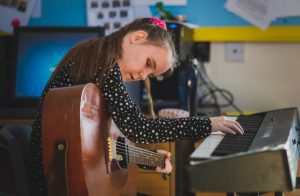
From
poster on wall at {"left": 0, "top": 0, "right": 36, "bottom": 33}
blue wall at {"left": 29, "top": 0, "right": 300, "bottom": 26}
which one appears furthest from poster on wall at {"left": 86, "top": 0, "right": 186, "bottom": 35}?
poster on wall at {"left": 0, "top": 0, "right": 36, "bottom": 33}

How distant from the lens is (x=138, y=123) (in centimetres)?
124

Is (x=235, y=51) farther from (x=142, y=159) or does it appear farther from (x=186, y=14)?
(x=142, y=159)

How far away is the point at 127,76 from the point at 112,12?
1108mm

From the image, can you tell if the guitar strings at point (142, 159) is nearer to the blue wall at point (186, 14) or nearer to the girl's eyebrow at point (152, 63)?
the girl's eyebrow at point (152, 63)

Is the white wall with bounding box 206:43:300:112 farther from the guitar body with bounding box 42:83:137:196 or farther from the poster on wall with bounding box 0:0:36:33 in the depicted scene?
the guitar body with bounding box 42:83:137:196

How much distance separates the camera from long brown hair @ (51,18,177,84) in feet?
4.26

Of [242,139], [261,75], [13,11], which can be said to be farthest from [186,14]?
[242,139]

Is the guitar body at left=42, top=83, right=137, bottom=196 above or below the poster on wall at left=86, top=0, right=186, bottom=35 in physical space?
below

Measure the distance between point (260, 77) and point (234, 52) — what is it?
0.59 ft

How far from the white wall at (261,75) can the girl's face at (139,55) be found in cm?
102

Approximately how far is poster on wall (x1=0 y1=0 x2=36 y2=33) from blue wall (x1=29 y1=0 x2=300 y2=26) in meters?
0.05

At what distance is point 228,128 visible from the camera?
47.4 inches

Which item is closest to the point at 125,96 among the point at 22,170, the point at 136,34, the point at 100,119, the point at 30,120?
the point at 100,119

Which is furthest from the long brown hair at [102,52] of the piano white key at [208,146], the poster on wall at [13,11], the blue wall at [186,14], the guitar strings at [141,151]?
the poster on wall at [13,11]
